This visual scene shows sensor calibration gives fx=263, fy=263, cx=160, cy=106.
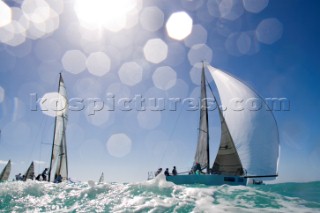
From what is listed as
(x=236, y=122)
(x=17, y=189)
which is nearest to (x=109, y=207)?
(x=17, y=189)

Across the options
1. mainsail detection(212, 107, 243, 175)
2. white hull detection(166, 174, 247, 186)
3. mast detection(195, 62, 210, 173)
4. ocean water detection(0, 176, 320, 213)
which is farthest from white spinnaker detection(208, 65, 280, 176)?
ocean water detection(0, 176, 320, 213)

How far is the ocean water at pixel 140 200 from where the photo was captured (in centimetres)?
729

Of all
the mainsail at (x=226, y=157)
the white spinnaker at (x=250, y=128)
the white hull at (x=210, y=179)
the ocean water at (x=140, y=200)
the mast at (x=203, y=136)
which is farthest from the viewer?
the mast at (x=203, y=136)

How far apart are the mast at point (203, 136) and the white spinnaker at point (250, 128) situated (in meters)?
1.83

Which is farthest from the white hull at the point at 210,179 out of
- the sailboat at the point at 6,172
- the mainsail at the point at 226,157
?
the sailboat at the point at 6,172

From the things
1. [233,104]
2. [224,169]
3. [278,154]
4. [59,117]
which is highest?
[233,104]

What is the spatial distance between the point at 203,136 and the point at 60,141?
17.4 m

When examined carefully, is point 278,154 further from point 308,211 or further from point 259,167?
point 308,211

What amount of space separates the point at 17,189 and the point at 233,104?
67.1 feet

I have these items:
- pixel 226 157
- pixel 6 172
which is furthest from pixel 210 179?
pixel 6 172

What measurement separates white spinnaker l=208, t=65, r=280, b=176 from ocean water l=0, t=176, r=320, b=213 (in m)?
13.4

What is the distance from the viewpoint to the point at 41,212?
7324 mm

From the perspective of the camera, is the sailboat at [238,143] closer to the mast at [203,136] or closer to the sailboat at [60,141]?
the mast at [203,136]

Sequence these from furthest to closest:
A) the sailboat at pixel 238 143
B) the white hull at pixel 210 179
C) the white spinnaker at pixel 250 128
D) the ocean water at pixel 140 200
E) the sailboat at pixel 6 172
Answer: the sailboat at pixel 6 172, the white spinnaker at pixel 250 128, the sailboat at pixel 238 143, the white hull at pixel 210 179, the ocean water at pixel 140 200
